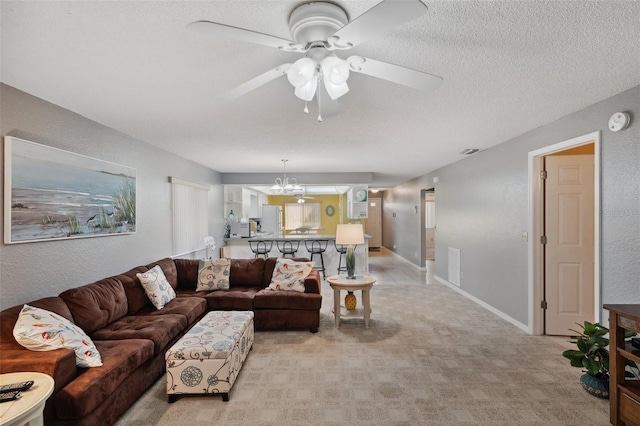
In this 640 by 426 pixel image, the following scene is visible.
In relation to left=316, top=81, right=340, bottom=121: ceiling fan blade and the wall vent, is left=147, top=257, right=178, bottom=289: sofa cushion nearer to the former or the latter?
left=316, top=81, right=340, bottom=121: ceiling fan blade

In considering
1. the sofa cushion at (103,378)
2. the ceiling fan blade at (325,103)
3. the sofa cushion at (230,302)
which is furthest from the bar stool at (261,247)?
the ceiling fan blade at (325,103)

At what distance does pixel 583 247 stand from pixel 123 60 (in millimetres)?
4793

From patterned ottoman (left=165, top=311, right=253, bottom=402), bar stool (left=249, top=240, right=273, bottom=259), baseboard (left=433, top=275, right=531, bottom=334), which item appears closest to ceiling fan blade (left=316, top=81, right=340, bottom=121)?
patterned ottoman (left=165, top=311, right=253, bottom=402)

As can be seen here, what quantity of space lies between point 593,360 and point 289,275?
3122 mm

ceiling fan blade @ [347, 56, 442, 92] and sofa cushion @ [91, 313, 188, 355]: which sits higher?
ceiling fan blade @ [347, 56, 442, 92]

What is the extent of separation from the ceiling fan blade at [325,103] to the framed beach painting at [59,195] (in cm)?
235

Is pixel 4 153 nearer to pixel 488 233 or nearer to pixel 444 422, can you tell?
pixel 444 422

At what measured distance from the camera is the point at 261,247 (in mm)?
7043

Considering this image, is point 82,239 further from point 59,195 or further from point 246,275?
point 246,275

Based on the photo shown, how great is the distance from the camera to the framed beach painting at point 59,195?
93.8 inches

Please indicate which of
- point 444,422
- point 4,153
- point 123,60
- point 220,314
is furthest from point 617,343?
point 4,153

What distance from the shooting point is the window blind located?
16.3 ft

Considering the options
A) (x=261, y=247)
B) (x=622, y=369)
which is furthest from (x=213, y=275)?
(x=622, y=369)

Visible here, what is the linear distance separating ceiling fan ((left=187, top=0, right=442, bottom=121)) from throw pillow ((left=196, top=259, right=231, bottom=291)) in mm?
3176
